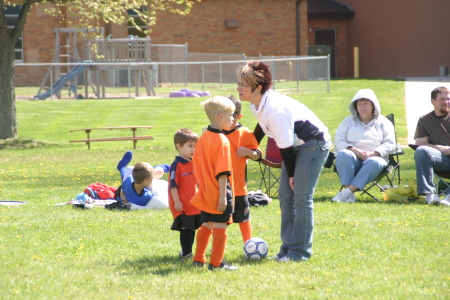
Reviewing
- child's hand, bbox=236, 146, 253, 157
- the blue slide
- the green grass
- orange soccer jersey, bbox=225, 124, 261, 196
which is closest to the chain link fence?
the blue slide

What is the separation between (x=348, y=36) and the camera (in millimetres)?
37969

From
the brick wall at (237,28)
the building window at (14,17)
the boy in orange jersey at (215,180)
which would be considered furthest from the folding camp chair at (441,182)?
the building window at (14,17)

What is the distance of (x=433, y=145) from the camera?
28.1 feet

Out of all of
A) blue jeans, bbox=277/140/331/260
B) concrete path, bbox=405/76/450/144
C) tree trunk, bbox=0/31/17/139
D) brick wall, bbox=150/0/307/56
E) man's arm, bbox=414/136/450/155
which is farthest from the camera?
brick wall, bbox=150/0/307/56

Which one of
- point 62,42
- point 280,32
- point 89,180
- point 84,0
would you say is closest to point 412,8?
point 280,32

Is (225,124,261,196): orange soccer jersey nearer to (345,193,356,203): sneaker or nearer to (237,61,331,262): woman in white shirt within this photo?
(237,61,331,262): woman in white shirt

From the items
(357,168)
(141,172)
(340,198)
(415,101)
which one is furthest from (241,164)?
(415,101)

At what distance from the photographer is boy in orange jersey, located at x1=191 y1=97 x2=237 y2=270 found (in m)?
5.06

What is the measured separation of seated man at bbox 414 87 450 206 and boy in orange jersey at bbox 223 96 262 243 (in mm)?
3210

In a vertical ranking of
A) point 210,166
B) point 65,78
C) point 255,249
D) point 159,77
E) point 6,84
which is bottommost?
point 255,249

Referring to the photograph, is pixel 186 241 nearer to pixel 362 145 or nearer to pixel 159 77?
pixel 362 145

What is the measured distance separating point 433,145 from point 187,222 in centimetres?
431

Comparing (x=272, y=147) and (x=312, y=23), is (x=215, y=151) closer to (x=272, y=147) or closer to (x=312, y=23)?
(x=272, y=147)

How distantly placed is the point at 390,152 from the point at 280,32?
88.5 ft
